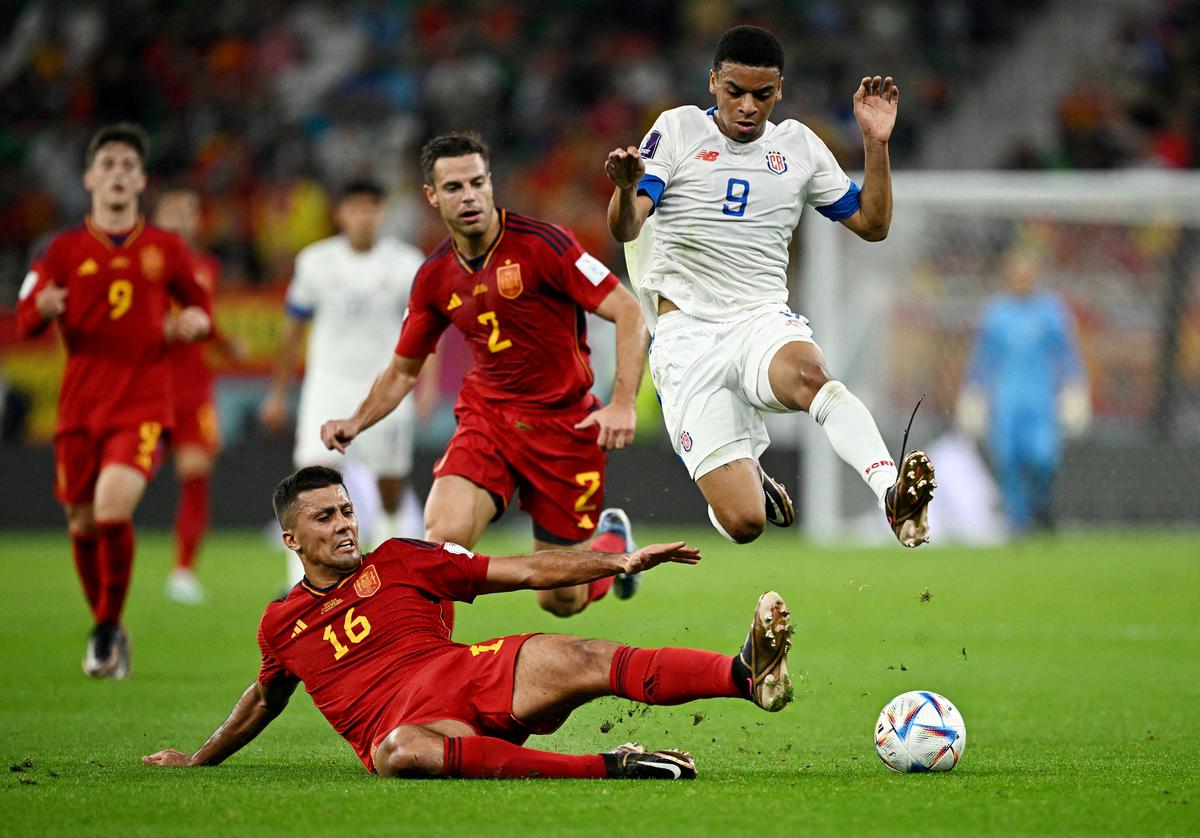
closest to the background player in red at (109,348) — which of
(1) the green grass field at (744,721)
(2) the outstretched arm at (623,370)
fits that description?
(1) the green grass field at (744,721)

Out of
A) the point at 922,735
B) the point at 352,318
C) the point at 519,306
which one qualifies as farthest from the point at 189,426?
the point at 922,735

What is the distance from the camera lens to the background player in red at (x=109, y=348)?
28.2ft

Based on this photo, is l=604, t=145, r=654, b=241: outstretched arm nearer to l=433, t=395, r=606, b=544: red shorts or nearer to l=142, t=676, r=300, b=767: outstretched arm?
l=433, t=395, r=606, b=544: red shorts

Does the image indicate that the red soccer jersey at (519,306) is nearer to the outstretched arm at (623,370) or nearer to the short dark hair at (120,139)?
the outstretched arm at (623,370)

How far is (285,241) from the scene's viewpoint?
762 inches

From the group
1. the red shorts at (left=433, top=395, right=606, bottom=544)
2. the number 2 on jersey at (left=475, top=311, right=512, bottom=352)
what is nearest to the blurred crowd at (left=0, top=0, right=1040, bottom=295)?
the red shorts at (left=433, top=395, right=606, bottom=544)

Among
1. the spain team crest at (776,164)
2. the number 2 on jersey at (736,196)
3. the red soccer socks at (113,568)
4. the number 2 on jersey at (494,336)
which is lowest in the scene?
the red soccer socks at (113,568)

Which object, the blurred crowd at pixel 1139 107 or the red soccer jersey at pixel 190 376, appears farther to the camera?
the blurred crowd at pixel 1139 107

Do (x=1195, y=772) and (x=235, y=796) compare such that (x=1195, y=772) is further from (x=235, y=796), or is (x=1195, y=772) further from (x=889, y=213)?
(x=235, y=796)

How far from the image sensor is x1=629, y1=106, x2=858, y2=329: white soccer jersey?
22.5 feet

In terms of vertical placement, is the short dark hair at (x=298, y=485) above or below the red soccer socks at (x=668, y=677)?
above

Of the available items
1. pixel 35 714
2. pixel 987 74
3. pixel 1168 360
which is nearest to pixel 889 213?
pixel 35 714

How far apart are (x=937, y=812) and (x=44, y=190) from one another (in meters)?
18.0

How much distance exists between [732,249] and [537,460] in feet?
4.45
